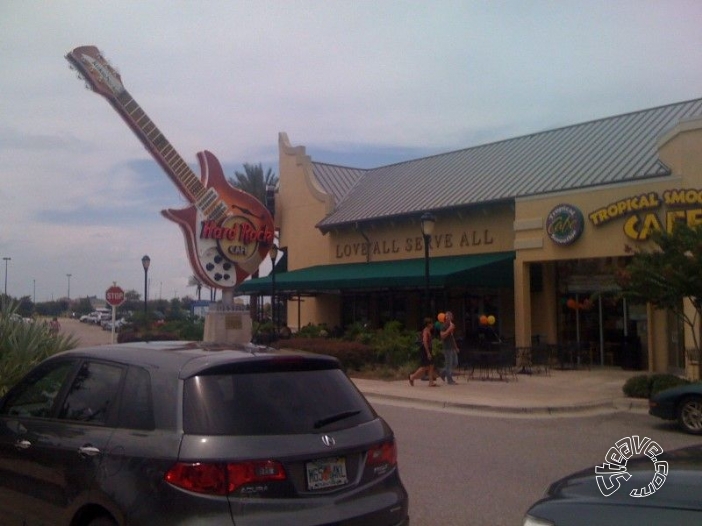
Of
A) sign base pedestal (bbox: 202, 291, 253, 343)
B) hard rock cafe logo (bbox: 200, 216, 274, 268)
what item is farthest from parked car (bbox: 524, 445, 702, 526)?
hard rock cafe logo (bbox: 200, 216, 274, 268)

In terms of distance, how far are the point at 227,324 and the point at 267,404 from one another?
2464cm

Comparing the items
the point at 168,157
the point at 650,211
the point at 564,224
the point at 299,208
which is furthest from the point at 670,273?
the point at 299,208

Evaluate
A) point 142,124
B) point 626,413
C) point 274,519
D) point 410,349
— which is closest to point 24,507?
point 274,519

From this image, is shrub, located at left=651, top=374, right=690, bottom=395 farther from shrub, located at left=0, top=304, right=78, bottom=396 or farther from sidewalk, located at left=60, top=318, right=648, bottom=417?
shrub, located at left=0, top=304, right=78, bottom=396

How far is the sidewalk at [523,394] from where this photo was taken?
15742 millimetres

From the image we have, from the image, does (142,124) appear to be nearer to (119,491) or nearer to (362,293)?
(362,293)

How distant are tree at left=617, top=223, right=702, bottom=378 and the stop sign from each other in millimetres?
14200

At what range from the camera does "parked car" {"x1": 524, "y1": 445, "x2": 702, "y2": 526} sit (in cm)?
380

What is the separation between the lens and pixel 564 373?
74.3 feet

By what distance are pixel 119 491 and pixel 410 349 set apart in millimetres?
19255

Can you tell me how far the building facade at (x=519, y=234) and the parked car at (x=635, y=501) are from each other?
13977mm

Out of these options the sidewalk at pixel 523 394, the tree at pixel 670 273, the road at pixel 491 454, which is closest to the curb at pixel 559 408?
the sidewalk at pixel 523 394

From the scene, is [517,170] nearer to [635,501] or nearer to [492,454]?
[492,454]

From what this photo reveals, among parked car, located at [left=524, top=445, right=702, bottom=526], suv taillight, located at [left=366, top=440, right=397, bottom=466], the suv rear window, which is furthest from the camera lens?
suv taillight, located at [left=366, top=440, right=397, bottom=466]
